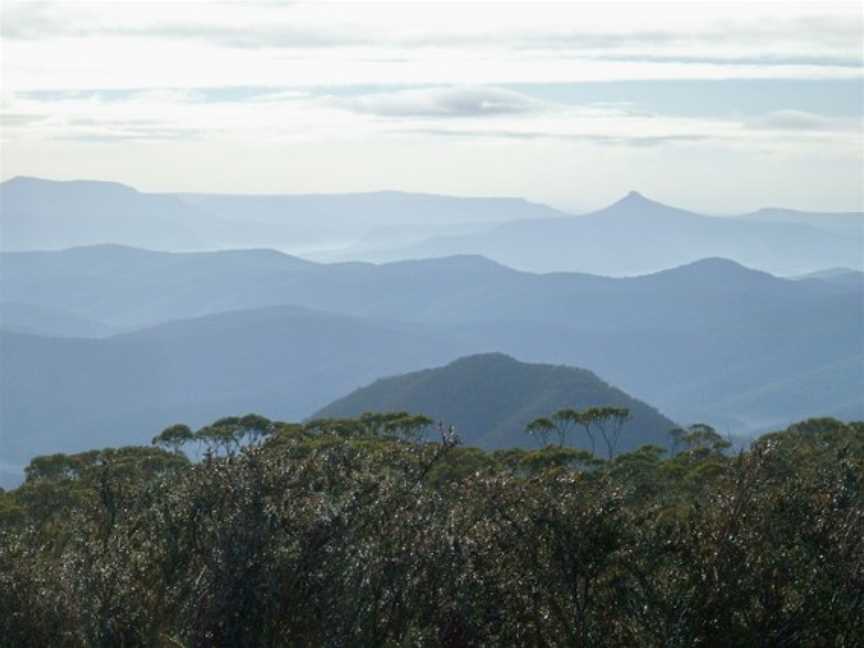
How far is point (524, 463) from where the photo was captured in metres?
53.8

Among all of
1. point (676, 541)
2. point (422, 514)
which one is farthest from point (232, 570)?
point (676, 541)

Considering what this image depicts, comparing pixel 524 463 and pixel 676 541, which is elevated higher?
pixel 676 541

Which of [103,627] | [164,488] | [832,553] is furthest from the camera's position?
[164,488]

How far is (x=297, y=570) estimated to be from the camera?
18.1 metres

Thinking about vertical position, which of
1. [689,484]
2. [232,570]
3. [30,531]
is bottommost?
[689,484]

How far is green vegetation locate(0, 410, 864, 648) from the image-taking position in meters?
17.8

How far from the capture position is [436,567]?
19281 mm

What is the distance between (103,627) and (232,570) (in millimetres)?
1959

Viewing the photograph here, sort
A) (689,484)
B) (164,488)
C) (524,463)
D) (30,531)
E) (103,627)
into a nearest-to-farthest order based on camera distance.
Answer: (103,627), (164,488), (30,531), (689,484), (524,463)

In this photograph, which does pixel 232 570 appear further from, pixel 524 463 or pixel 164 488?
pixel 524 463

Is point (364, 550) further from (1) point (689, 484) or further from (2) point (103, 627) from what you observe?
(1) point (689, 484)

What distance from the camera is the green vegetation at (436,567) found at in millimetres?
17797

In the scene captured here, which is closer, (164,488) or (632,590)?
(632,590)

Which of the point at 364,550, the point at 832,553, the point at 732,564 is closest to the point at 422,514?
the point at 364,550
